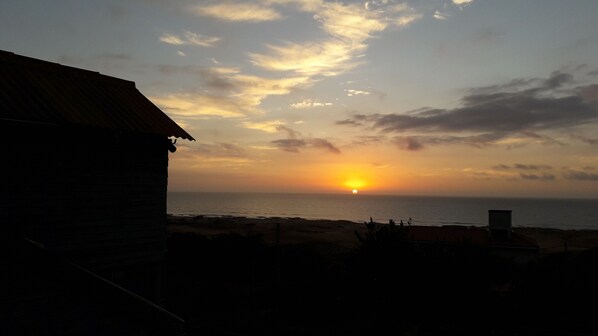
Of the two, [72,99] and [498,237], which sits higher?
[72,99]

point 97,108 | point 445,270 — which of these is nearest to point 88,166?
A: point 97,108

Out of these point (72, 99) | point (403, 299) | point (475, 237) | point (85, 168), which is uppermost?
point (72, 99)

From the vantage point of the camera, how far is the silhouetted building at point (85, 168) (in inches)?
460

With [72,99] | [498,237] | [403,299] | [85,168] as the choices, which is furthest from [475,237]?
[72,99]

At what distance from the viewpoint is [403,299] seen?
635 inches

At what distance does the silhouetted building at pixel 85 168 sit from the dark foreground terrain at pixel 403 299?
508cm

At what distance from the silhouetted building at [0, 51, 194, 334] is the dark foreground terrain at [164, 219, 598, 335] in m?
5.08

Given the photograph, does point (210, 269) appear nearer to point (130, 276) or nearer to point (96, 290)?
point (130, 276)

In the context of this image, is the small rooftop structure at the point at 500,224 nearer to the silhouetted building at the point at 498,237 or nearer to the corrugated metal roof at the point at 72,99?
the silhouetted building at the point at 498,237

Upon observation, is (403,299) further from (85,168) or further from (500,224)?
(500,224)

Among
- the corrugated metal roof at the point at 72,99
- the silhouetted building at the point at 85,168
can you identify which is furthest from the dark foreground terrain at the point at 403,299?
the corrugated metal roof at the point at 72,99

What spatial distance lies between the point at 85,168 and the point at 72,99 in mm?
2287

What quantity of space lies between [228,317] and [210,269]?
10.1m

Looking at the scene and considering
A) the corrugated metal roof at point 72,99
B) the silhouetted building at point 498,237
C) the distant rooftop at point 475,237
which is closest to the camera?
the corrugated metal roof at point 72,99
